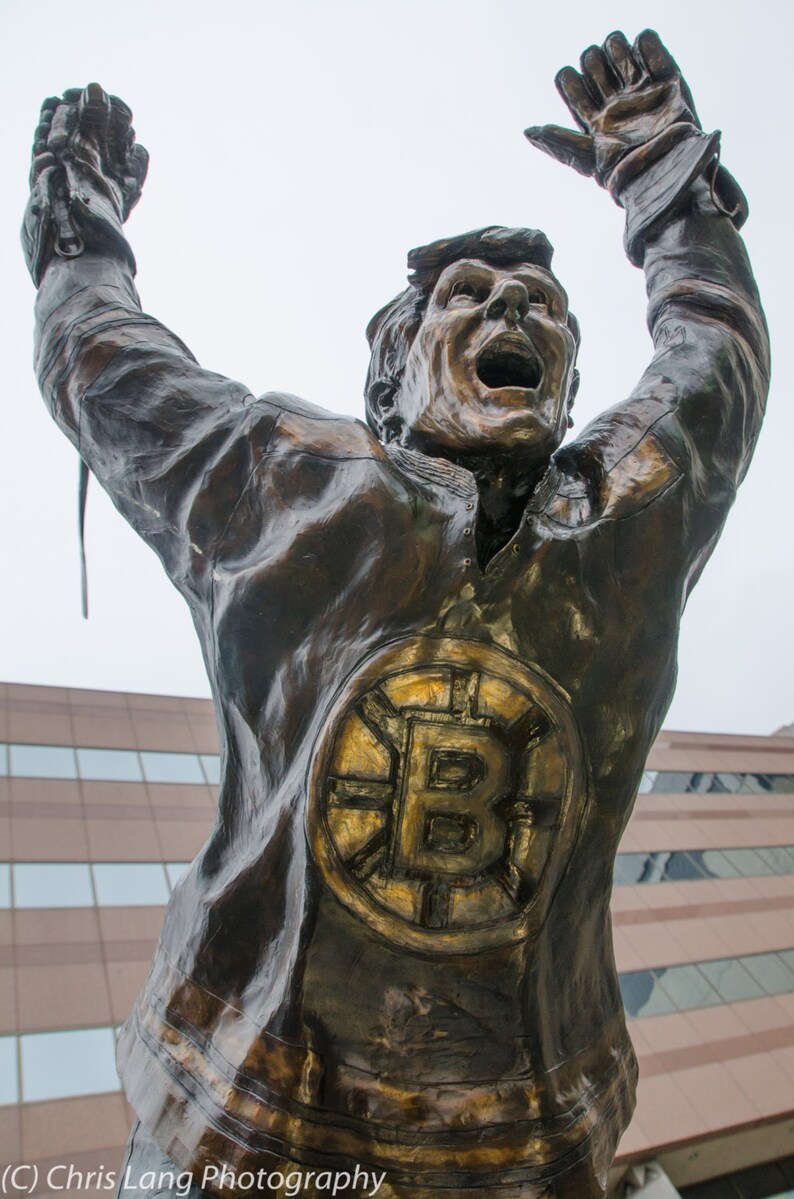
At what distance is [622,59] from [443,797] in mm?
2666

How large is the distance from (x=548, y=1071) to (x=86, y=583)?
1.85 m

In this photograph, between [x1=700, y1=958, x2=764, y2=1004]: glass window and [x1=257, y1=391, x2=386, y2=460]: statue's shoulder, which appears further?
[x1=700, y1=958, x2=764, y2=1004]: glass window

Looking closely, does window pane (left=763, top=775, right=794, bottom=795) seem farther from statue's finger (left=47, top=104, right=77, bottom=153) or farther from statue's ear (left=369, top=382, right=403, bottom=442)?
statue's finger (left=47, top=104, right=77, bottom=153)

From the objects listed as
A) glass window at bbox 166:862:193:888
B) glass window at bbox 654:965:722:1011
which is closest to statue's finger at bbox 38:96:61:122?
glass window at bbox 166:862:193:888

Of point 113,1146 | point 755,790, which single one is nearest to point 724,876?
point 755,790

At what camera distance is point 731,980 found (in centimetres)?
1360

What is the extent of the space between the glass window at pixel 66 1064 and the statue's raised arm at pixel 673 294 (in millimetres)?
8408

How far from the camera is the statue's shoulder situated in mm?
2035

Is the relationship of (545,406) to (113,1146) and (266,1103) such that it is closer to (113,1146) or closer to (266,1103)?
(266,1103)

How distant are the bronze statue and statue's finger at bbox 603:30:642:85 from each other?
71 cm

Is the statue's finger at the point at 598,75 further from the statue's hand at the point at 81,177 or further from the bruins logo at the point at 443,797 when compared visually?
the bruins logo at the point at 443,797

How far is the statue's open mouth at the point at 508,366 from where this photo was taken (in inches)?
84.7

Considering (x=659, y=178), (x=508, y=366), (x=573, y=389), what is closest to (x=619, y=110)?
(x=659, y=178)

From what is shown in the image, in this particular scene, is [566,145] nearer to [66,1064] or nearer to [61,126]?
[61,126]
